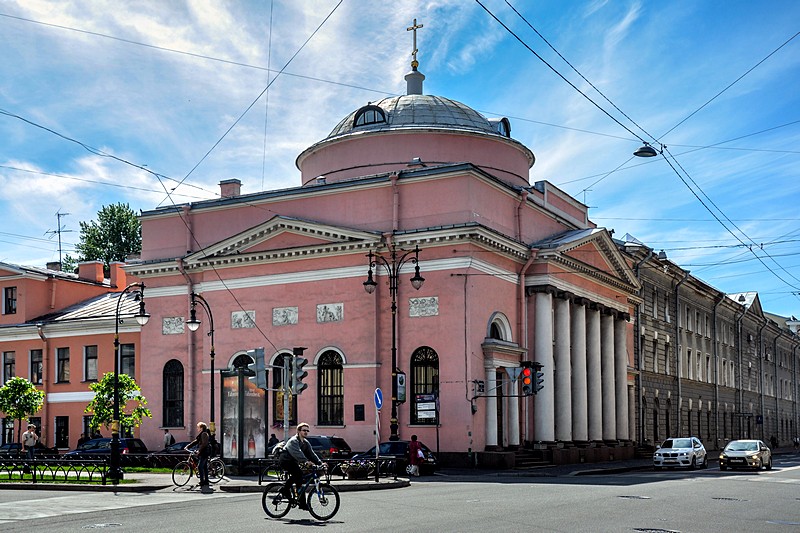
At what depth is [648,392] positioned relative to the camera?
56.3m

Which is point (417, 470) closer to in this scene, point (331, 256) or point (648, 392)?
point (331, 256)

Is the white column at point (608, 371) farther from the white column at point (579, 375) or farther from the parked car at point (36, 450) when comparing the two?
the parked car at point (36, 450)

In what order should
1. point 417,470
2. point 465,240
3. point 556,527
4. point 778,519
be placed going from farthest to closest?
point 465,240, point 417,470, point 778,519, point 556,527

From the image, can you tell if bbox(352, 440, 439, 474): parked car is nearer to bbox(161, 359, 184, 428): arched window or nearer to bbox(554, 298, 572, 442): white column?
bbox(554, 298, 572, 442): white column

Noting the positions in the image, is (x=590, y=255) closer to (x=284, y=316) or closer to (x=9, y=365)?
(x=284, y=316)

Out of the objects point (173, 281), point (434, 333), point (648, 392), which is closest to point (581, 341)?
point (434, 333)

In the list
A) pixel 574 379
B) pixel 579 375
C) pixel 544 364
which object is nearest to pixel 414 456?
pixel 544 364

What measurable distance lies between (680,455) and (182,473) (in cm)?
1973

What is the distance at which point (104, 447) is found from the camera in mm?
37719

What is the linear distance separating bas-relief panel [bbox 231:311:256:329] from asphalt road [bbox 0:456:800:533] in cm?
Result: 1631

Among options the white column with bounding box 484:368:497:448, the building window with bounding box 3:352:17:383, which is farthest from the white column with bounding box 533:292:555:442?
the building window with bounding box 3:352:17:383

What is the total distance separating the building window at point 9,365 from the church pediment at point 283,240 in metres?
13.9

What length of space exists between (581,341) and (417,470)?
16.0 meters

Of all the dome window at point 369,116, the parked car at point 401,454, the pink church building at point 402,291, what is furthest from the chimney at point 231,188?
the parked car at point 401,454
